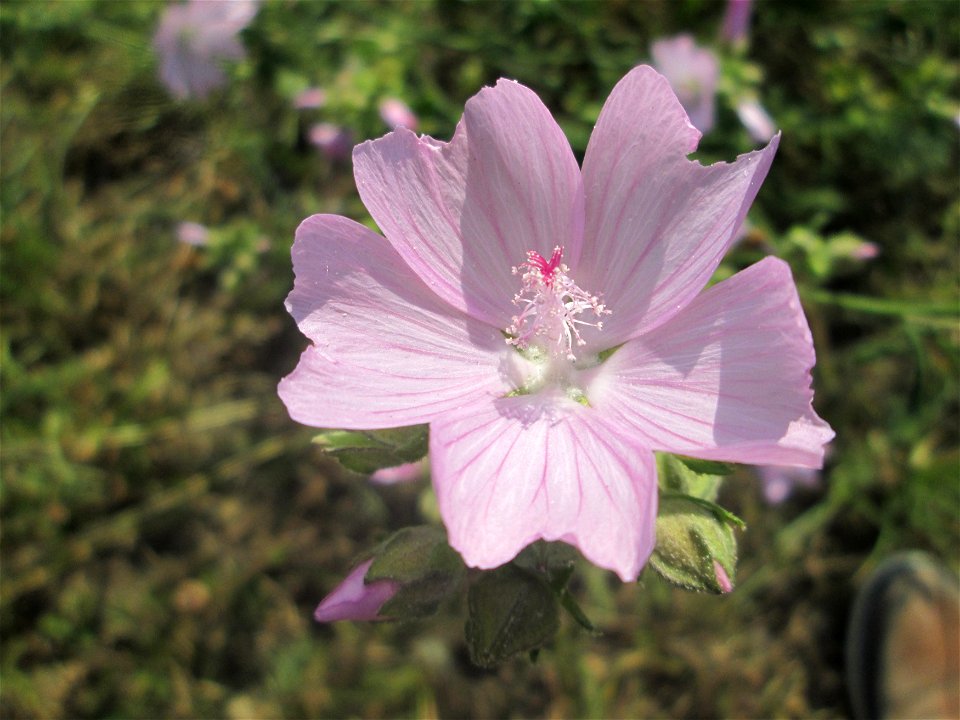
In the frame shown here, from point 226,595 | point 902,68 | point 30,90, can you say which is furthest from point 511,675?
point 30,90

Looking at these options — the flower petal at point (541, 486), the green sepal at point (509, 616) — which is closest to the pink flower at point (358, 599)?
the green sepal at point (509, 616)

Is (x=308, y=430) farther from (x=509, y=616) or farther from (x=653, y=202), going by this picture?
(x=653, y=202)

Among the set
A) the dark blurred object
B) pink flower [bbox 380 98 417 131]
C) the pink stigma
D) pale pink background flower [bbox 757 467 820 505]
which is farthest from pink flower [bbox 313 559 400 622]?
the dark blurred object

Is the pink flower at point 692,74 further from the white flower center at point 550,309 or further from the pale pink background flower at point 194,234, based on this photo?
the pale pink background flower at point 194,234

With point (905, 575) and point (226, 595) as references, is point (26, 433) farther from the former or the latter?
point (905, 575)

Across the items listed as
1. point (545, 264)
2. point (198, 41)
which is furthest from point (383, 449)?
point (198, 41)
